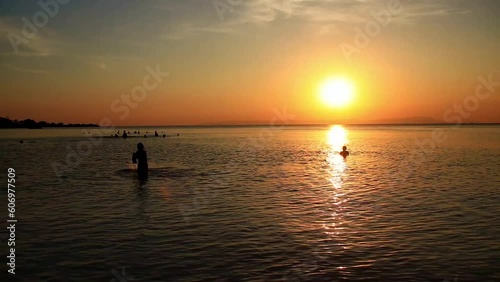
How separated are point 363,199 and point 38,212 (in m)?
18.2

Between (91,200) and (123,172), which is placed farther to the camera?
(123,172)

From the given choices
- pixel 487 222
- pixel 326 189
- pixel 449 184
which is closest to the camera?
pixel 487 222

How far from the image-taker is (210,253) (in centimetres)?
1383

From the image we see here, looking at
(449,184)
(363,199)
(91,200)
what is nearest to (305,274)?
(363,199)

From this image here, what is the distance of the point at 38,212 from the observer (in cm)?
2067

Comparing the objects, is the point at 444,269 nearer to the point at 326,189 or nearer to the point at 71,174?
the point at 326,189

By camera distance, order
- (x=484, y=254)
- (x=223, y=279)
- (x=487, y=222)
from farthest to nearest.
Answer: (x=487, y=222) < (x=484, y=254) < (x=223, y=279)

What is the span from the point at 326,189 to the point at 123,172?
21.8 meters

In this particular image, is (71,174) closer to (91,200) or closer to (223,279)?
(91,200)

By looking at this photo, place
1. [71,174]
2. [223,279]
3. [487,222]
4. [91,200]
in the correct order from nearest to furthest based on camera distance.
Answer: [223,279], [487,222], [91,200], [71,174]

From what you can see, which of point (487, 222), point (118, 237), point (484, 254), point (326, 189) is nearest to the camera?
point (484, 254)

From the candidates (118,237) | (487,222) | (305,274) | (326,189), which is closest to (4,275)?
(118,237)

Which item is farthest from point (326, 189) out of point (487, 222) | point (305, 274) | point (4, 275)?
point (4, 275)

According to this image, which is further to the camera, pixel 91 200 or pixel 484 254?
pixel 91 200
